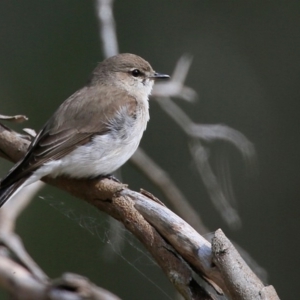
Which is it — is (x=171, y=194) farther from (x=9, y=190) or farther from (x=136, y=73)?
(x=9, y=190)

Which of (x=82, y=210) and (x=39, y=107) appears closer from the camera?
(x=82, y=210)

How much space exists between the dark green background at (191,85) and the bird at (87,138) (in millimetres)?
1504

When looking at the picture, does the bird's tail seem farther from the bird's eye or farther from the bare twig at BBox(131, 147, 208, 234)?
the bird's eye

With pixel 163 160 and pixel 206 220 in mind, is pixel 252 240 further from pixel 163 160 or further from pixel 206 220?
pixel 163 160

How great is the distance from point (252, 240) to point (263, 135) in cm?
84

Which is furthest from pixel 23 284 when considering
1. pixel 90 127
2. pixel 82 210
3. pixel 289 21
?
pixel 289 21

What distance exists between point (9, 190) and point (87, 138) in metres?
0.52

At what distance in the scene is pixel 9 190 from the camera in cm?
256

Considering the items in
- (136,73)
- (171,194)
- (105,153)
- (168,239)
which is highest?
(136,73)

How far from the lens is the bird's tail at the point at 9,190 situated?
253 cm

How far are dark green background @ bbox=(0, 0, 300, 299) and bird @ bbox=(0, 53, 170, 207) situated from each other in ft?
4.93

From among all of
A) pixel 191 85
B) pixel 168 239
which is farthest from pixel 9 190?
pixel 191 85

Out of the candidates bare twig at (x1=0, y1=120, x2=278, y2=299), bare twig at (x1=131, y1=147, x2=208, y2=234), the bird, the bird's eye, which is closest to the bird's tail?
the bird

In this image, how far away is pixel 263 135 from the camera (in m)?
5.51
